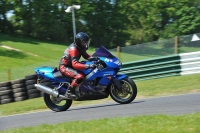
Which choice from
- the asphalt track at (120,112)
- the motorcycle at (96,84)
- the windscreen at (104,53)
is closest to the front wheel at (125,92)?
Answer: the motorcycle at (96,84)

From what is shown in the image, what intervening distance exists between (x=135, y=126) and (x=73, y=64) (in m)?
3.33

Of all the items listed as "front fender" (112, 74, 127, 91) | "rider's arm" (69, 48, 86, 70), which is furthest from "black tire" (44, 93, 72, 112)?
"front fender" (112, 74, 127, 91)

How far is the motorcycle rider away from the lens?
9281 millimetres

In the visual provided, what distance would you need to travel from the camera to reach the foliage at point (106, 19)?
61.2 metres

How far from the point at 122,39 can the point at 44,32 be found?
15.2 meters

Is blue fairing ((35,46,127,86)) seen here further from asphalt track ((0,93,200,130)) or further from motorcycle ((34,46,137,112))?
asphalt track ((0,93,200,130))

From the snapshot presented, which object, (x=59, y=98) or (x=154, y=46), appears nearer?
(x=59, y=98)

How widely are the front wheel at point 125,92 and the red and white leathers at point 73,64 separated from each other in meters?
0.82

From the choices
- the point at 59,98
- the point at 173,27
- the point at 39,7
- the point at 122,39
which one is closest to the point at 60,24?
the point at 39,7

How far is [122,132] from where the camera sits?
608 centimetres

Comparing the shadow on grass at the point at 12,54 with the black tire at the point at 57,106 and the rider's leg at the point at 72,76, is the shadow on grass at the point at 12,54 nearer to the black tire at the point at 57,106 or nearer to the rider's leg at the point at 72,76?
the black tire at the point at 57,106

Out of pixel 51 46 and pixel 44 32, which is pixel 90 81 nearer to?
pixel 51 46

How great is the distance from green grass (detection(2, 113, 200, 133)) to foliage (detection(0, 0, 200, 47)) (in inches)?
2110

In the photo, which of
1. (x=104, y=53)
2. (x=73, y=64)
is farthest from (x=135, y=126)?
(x=73, y=64)
